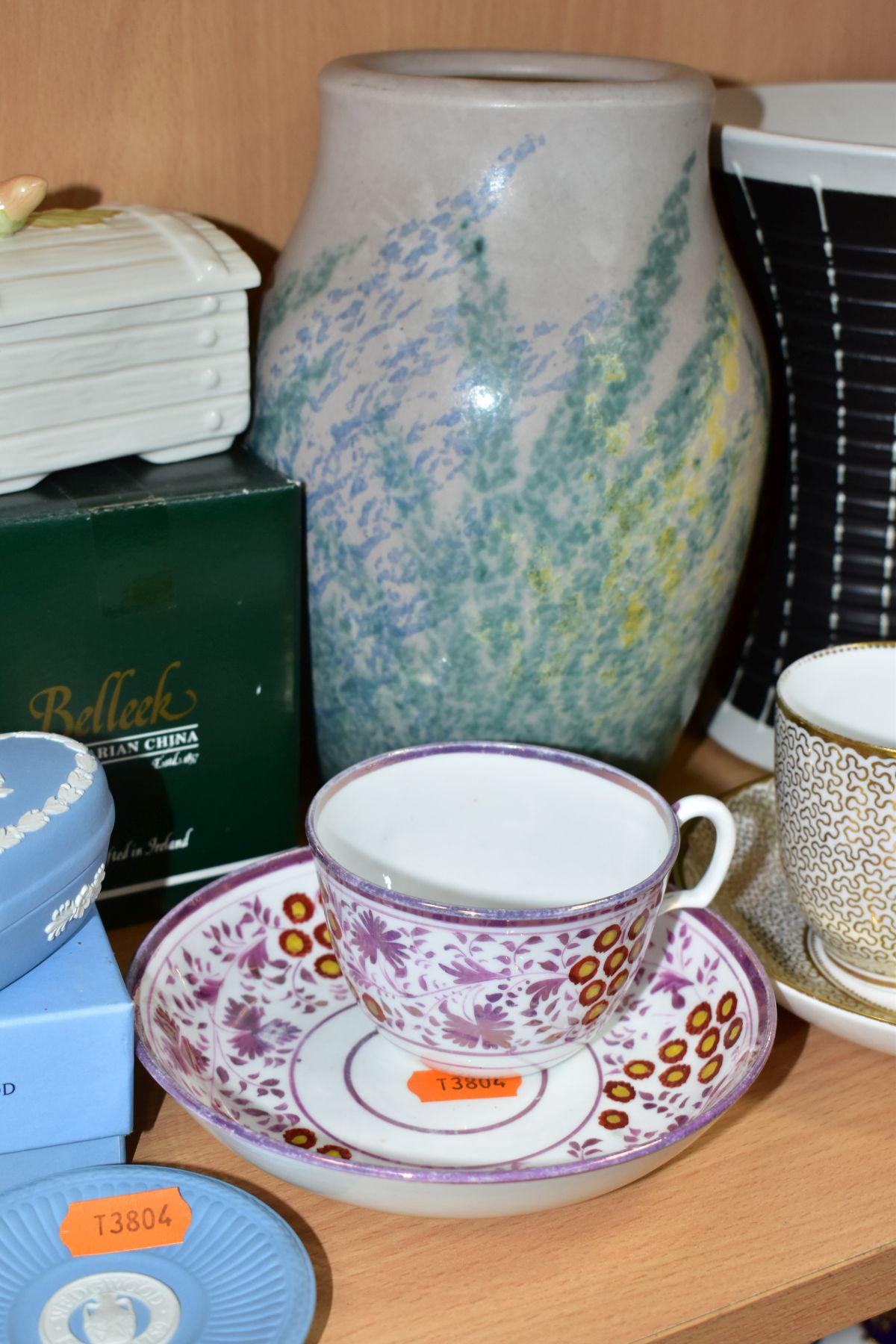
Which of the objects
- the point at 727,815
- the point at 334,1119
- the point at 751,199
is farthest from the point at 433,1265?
the point at 751,199

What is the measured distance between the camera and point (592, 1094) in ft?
1.49

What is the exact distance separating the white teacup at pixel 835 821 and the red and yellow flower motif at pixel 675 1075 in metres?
0.09

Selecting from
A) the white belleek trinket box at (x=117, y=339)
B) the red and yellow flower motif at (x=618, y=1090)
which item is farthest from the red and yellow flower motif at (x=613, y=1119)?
the white belleek trinket box at (x=117, y=339)

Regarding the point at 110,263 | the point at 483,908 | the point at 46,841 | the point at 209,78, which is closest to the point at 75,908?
the point at 46,841

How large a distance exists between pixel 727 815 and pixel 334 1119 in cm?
17

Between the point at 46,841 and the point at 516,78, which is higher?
the point at 516,78

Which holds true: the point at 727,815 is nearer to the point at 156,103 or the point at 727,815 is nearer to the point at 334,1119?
the point at 334,1119

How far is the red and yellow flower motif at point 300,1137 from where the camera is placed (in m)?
0.43

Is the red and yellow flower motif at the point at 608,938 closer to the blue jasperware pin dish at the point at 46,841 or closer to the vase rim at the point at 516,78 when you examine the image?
the blue jasperware pin dish at the point at 46,841

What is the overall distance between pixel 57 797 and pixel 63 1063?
0.08m

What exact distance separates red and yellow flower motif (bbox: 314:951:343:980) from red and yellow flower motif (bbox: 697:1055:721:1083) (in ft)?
0.46

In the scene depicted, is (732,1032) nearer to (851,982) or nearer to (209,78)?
(851,982)

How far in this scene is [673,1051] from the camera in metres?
0.47

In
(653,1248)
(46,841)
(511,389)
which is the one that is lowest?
(653,1248)
